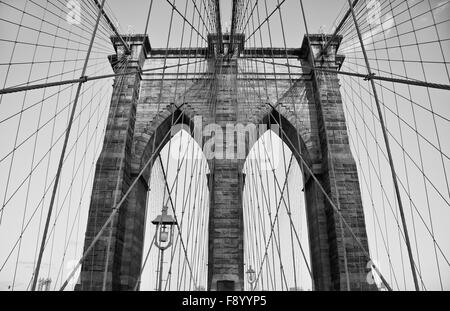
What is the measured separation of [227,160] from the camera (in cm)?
961

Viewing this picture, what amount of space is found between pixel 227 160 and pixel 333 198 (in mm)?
3143

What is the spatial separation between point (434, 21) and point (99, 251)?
28.6ft

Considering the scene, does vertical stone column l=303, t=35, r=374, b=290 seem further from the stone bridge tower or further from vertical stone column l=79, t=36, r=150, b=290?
vertical stone column l=79, t=36, r=150, b=290

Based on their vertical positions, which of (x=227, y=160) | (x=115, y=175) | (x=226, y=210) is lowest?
(x=226, y=210)

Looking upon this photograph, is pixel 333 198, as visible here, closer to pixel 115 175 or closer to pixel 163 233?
pixel 163 233

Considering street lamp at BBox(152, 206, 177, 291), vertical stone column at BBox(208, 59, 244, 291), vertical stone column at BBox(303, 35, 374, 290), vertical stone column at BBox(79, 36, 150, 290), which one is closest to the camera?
street lamp at BBox(152, 206, 177, 291)

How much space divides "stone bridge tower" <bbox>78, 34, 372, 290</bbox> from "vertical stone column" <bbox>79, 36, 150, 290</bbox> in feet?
0.09

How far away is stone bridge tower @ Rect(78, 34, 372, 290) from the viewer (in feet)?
27.8

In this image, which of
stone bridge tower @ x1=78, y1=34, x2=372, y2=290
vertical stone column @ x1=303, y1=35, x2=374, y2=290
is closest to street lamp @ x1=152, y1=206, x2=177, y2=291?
stone bridge tower @ x1=78, y1=34, x2=372, y2=290

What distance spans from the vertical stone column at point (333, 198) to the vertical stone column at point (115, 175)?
221 inches

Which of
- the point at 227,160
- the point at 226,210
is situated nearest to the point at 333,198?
the point at 226,210

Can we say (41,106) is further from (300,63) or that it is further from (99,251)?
(300,63)
